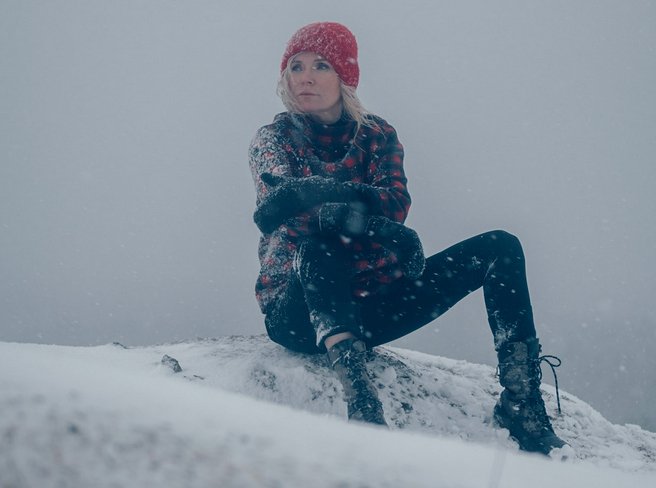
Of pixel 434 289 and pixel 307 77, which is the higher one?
pixel 307 77

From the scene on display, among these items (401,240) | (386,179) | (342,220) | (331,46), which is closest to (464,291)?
(401,240)

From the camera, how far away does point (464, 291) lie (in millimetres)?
2316

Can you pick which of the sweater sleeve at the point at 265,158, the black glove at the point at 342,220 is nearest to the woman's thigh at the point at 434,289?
the black glove at the point at 342,220

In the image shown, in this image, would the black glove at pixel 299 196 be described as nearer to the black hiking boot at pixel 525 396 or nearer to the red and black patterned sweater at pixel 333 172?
the red and black patterned sweater at pixel 333 172

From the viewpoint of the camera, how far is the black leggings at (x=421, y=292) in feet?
6.41

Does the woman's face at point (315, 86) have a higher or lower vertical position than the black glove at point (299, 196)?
higher

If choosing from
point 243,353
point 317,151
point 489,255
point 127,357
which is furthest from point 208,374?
point 489,255

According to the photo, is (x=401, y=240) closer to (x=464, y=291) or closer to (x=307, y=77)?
(x=464, y=291)

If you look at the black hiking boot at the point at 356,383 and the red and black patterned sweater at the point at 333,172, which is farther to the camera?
the red and black patterned sweater at the point at 333,172

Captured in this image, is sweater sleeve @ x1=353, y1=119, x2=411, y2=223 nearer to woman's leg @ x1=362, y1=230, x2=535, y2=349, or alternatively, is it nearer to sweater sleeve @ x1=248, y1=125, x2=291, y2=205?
woman's leg @ x1=362, y1=230, x2=535, y2=349

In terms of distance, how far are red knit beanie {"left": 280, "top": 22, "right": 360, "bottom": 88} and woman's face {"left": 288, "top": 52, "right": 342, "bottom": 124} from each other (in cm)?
4

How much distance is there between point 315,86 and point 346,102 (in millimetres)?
203

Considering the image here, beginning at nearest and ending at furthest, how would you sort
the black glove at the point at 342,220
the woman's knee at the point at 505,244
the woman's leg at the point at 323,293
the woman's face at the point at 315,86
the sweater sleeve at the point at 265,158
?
the woman's leg at the point at 323,293, the black glove at the point at 342,220, the woman's knee at the point at 505,244, the sweater sleeve at the point at 265,158, the woman's face at the point at 315,86

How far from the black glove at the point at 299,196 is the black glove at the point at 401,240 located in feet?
0.49
